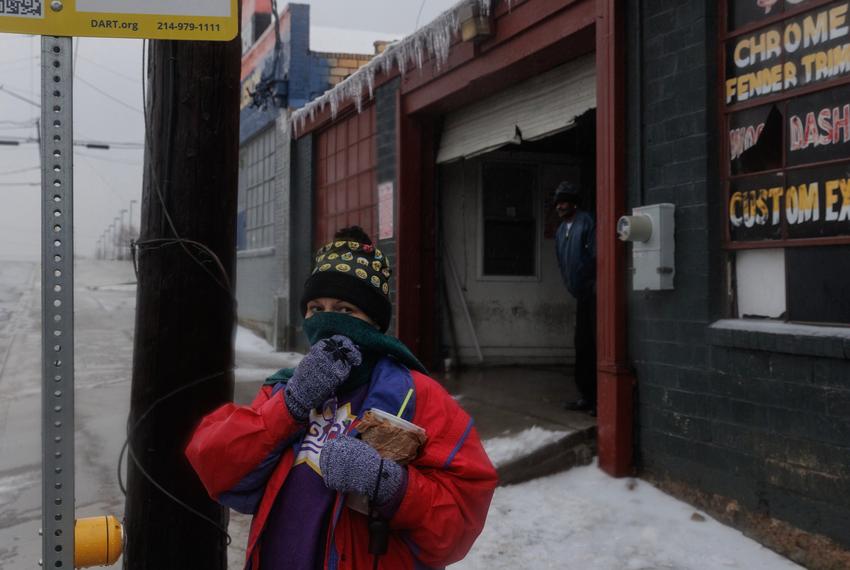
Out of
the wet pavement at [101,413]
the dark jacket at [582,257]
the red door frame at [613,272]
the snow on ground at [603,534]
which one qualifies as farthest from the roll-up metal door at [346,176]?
the snow on ground at [603,534]

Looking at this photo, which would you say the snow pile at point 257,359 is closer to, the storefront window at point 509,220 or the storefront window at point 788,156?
the storefront window at point 509,220

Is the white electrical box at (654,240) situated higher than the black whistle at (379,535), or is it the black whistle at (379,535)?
the white electrical box at (654,240)

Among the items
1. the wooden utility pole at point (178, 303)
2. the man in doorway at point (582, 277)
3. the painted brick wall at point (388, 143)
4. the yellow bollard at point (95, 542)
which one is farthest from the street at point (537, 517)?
the yellow bollard at point (95, 542)

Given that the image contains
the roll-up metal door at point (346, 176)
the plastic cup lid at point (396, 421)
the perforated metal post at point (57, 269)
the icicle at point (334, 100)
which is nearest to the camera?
the plastic cup lid at point (396, 421)

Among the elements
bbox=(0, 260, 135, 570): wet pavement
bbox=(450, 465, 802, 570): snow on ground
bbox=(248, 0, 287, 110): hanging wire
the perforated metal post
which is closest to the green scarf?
the perforated metal post

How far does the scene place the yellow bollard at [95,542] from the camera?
2.19 meters

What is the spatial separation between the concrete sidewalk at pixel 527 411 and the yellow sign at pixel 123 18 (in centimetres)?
401

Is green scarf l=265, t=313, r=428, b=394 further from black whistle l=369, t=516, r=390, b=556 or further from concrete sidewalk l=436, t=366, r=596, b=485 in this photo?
concrete sidewalk l=436, t=366, r=596, b=485

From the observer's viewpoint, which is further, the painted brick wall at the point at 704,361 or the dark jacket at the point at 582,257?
the dark jacket at the point at 582,257

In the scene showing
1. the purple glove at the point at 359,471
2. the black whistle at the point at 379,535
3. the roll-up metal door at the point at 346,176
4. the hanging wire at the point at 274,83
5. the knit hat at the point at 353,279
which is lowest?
the black whistle at the point at 379,535

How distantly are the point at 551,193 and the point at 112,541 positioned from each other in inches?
309

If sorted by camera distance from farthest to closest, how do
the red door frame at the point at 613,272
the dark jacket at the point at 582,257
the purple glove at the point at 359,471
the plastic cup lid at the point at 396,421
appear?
the dark jacket at the point at 582,257 → the red door frame at the point at 613,272 → the plastic cup lid at the point at 396,421 → the purple glove at the point at 359,471

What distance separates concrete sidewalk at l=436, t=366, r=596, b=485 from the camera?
5641mm

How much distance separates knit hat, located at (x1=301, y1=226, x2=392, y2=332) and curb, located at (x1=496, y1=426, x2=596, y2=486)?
3.53m
